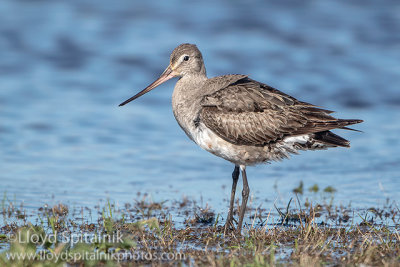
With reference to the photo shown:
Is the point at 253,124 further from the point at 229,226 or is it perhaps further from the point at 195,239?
the point at 195,239

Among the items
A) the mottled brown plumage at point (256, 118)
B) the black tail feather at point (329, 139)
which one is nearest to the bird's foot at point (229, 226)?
the mottled brown plumage at point (256, 118)

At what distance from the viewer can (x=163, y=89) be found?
14.0m

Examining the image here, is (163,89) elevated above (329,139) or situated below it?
above

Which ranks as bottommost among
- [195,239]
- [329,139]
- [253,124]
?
[195,239]

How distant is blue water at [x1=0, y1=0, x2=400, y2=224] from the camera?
9.16 meters

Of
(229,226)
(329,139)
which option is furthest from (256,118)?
(229,226)

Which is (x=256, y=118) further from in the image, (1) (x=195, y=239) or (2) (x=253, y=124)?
(1) (x=195, y=239)

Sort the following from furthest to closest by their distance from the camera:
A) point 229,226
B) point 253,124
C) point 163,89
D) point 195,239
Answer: point 163,89
point 253,124
point 229,226
point 195,239

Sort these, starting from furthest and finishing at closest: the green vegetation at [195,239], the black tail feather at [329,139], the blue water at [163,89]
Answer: the blue water at [163,89] < the black tail feather at [329,139] < the green vegetation at [195,239]

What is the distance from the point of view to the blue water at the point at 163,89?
9.16m

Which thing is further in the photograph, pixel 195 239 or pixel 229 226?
pixel 229 226

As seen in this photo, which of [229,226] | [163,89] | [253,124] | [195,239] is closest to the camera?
[195,239]

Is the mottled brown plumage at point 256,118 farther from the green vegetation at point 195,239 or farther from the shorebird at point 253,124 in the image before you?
the green vegetation at point 195,239

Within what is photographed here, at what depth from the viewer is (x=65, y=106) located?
496 inches
